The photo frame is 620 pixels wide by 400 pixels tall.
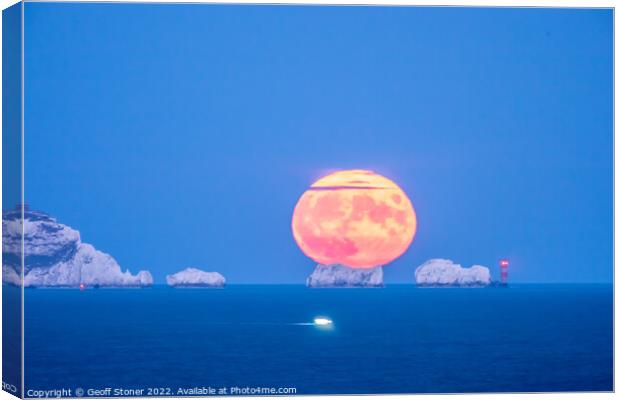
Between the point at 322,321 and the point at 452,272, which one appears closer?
the point at 452,272

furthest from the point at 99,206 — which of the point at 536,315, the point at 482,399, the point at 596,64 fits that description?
the point at 536,315

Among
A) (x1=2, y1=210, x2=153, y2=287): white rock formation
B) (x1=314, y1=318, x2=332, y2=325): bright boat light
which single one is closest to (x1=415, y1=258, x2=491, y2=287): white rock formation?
(x1=314, y1=318, x2=332, y2=325): bright boat light

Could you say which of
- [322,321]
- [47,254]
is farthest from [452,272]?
[47,254]

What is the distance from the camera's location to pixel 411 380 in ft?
55.4

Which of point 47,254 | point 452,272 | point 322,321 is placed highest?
point 47,254

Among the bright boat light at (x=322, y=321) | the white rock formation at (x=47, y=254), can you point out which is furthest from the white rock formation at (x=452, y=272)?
the white rock formation at (x=47, y=254)

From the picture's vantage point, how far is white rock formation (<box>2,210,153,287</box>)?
15.6 metres

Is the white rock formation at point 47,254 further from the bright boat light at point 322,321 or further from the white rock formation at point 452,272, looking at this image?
the white rock formation at point 452,272

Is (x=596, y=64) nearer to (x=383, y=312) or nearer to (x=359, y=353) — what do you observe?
(x=359, y=353)

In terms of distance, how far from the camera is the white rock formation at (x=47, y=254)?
1556 centimetres

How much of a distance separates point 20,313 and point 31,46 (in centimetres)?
408

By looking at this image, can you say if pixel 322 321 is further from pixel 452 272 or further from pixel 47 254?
pixel 47 254

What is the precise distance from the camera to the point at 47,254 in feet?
67.6

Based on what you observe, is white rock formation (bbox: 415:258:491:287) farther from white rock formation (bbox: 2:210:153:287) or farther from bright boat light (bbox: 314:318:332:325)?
white rock formation (bbox: 2:210:153:287)
